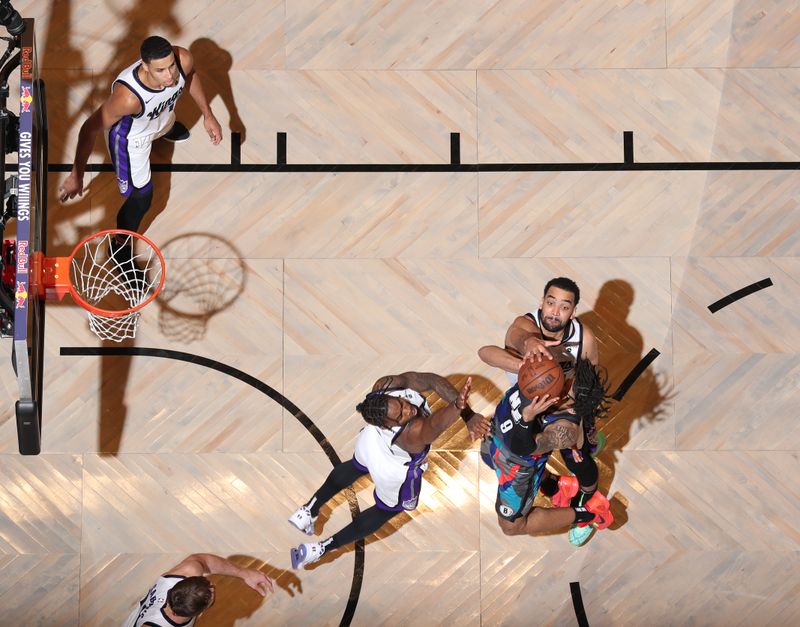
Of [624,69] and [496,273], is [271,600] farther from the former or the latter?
[624,69]

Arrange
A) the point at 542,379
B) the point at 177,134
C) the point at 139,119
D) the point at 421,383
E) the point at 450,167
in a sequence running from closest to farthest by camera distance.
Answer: the point at 542,379, the point at 421,383, the point at 139,119, the point at 177,134, the point at 450,167

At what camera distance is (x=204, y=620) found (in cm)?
603

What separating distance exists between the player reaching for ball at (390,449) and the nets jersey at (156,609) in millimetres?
882

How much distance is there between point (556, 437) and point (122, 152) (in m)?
3.32

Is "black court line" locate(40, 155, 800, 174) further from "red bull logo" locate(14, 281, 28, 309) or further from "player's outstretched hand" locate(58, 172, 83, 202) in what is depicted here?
"red bull logo" locate(14, 281, 28, 309)

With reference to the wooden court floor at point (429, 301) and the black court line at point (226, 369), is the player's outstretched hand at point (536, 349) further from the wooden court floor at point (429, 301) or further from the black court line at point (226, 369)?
the black court line at point (226, 369)

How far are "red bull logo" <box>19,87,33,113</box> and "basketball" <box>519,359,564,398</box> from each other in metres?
3.08

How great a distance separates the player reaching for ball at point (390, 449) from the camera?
5.10m

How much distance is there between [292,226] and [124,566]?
262cm

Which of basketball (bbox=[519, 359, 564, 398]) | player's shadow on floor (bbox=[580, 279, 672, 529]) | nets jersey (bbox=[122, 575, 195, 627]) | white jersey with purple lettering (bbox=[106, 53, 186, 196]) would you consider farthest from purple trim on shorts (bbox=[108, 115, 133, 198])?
player's shadow on floor (bbox=[580, 279, 672, 529])

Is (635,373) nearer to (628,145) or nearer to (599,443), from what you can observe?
(599,443)

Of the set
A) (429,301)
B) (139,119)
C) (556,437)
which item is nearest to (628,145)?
(429,301)


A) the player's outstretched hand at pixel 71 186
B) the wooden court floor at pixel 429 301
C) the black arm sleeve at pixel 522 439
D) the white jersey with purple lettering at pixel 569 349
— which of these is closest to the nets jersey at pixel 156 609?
the wooden court floor at pixel 429 301

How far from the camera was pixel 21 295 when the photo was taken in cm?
475
